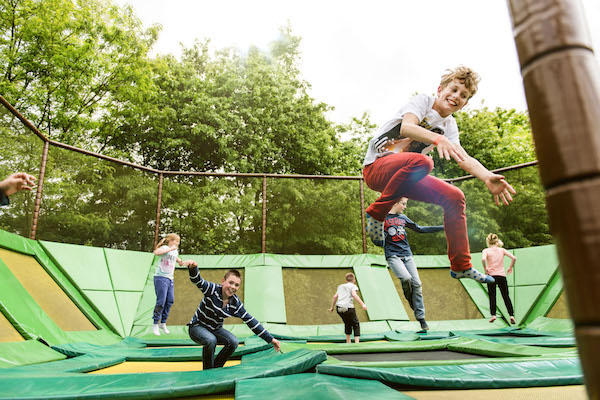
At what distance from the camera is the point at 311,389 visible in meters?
2.36

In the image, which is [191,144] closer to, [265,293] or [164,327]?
[265,293]

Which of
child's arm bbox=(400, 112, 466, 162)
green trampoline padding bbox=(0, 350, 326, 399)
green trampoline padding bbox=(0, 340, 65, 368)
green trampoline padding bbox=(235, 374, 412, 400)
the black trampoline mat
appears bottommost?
the black trampoline mat

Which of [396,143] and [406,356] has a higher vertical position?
[396,143]

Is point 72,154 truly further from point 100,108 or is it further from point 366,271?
point 100,108

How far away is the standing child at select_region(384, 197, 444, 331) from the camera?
13.0ft

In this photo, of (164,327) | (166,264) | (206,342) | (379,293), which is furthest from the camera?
(379,293)

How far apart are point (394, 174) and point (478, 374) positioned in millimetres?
1702

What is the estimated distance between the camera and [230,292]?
376 cm

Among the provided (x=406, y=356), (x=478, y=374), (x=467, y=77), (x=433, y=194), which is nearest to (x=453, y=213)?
(x=433, y=194)

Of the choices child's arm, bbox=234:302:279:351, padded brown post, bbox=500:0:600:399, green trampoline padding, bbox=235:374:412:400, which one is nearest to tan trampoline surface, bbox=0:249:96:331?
child's arm, bbox=234:302:279:351

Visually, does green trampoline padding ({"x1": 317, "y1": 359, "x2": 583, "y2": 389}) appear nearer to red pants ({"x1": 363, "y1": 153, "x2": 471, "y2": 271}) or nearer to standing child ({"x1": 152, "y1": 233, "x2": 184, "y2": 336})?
red pants ({"x1": 363, "y1": 153, "x2": 471, "y2": 271})

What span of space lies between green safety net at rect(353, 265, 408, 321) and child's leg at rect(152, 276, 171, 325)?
12.5 ft

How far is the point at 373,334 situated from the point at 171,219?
6312mm

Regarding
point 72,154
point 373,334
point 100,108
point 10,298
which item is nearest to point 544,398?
point 373,334
